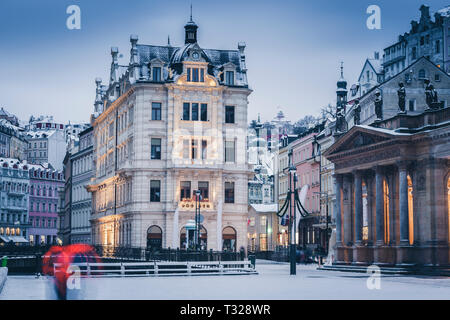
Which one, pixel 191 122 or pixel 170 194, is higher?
pixel 191 122

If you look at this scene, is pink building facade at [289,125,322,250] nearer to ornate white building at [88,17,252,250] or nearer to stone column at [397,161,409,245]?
ornate white building at [88,17,252,250]

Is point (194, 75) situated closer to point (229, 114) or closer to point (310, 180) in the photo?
point (229, 114)

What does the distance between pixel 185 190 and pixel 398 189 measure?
33786mm

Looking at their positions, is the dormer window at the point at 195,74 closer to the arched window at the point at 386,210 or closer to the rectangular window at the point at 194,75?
the rectangular window at the point at 194,75

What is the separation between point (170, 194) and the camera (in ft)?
268

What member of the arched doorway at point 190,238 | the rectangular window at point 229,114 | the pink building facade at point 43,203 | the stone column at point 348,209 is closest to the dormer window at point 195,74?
the rectangular window at point 229,114

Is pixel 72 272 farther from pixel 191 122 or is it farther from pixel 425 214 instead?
pixel 191 122

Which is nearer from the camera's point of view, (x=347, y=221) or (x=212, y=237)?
(x=347, y=221)

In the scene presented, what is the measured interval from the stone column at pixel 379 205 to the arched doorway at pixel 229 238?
105 ft

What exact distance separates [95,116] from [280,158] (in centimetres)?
2758

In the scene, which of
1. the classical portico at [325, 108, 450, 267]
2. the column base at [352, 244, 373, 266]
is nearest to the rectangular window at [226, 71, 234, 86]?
the classical portico at [325, 108, 450, 267]

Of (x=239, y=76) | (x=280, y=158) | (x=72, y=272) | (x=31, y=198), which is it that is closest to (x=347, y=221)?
(x=72, y=272)

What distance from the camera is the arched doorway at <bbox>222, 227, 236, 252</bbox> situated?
83500 millimetres
